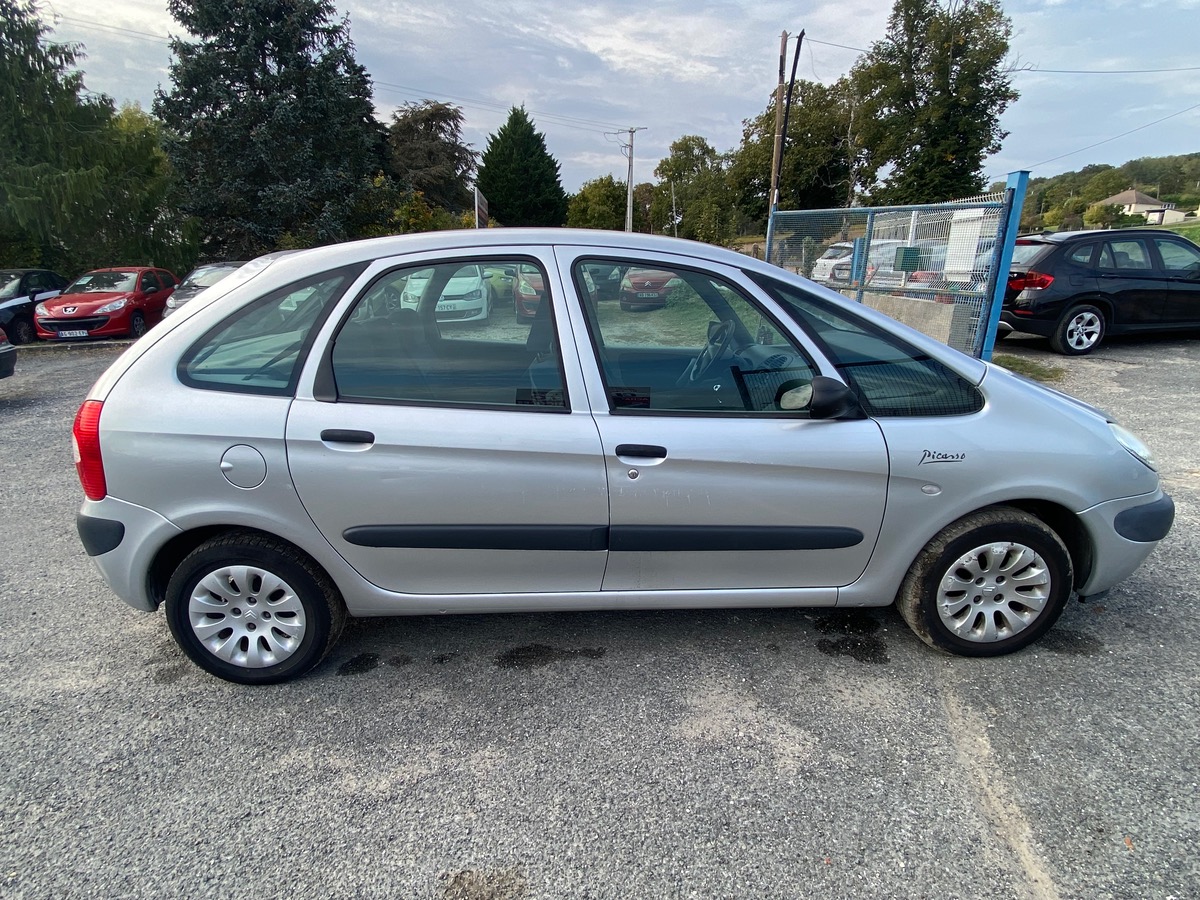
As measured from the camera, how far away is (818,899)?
1737 millimetres

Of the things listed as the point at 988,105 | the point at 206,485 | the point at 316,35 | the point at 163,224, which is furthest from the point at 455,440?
the point at 988,105

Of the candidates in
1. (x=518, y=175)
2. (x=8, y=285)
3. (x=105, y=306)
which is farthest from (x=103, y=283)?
(x=518, y=175)

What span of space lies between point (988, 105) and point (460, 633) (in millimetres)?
37476

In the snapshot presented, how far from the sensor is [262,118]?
19141mm

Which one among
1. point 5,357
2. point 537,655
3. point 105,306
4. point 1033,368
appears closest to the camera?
point 537,655

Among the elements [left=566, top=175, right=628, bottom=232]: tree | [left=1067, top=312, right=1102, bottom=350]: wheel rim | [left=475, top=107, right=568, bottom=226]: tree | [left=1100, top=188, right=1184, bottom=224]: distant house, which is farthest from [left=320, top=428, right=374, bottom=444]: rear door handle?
[left=1100, top=188, right=1184, bottom=224]: distant house

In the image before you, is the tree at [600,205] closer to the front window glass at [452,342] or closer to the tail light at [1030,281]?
the tail light at [1030,281]

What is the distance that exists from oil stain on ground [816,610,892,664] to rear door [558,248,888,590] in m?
0.36

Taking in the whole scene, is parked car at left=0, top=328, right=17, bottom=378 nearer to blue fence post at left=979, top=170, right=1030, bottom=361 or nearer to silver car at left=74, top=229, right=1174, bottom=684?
silver car at left=74, top=229, right=1174, bottom=684

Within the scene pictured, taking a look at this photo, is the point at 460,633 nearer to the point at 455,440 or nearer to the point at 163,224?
the point at 455,440

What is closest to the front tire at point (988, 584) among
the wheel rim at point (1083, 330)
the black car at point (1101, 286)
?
the black car at point (1101, 286)

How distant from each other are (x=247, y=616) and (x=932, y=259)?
7557 mm

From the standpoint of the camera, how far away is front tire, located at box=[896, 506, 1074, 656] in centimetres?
254

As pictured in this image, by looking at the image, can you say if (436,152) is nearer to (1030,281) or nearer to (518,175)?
(518,175)
